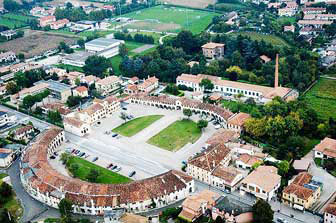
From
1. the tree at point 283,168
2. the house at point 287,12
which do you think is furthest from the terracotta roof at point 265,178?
the house at point 287,12

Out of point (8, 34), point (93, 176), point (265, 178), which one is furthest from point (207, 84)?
point (8, 34)

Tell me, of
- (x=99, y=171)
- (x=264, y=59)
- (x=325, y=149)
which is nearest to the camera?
(x=325, y=149)

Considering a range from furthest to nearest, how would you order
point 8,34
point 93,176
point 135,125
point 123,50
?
point 8,34 < point 123,50 < point 135,125 < point 93,176

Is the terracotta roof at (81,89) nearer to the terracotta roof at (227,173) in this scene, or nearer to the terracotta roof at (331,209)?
the terracotta roof at (227,173)

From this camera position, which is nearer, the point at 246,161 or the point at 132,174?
the point at 246,161

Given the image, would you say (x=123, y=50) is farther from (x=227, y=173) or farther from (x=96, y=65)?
(x=227, y=173)

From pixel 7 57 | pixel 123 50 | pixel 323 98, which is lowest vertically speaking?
pixel 323 98
